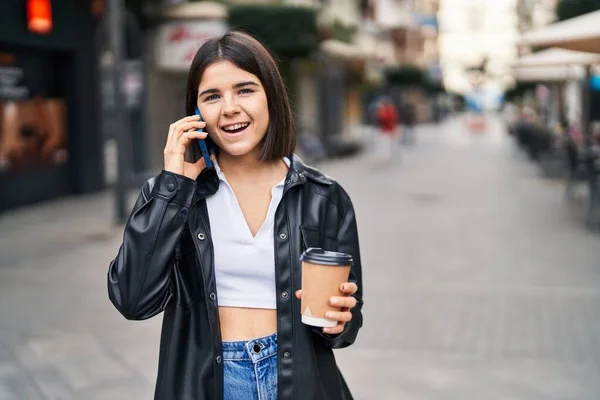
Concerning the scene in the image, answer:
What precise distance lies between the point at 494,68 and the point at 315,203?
81344 millimetres

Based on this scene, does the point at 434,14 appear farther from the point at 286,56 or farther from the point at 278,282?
the point at 278,282

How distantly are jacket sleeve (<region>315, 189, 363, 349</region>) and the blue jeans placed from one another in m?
0.13

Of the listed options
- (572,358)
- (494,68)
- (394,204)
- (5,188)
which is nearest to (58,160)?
(5,188)

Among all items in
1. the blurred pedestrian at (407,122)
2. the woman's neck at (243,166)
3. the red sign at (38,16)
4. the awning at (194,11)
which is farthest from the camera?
the blurred pedestrian at (407,122)

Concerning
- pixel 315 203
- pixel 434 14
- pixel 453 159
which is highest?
pixel 434 14

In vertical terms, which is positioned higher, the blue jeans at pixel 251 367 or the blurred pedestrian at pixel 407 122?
the blue jeans at pixel 251 367

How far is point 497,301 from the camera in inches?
290

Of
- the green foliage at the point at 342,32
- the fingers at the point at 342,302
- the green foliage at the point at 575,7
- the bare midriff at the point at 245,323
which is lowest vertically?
the bare midriff at the point at 245,323

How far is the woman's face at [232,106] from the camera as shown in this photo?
221 centimetres

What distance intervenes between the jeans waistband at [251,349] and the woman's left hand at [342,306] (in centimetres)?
17

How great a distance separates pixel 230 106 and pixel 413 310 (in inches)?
202

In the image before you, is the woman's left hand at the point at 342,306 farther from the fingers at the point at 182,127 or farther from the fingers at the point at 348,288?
the fingers at the point at 182,127

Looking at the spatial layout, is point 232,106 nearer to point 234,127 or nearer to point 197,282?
point 234,127

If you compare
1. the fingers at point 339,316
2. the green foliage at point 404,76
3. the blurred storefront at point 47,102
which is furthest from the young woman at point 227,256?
the green foliage at point 404,76
